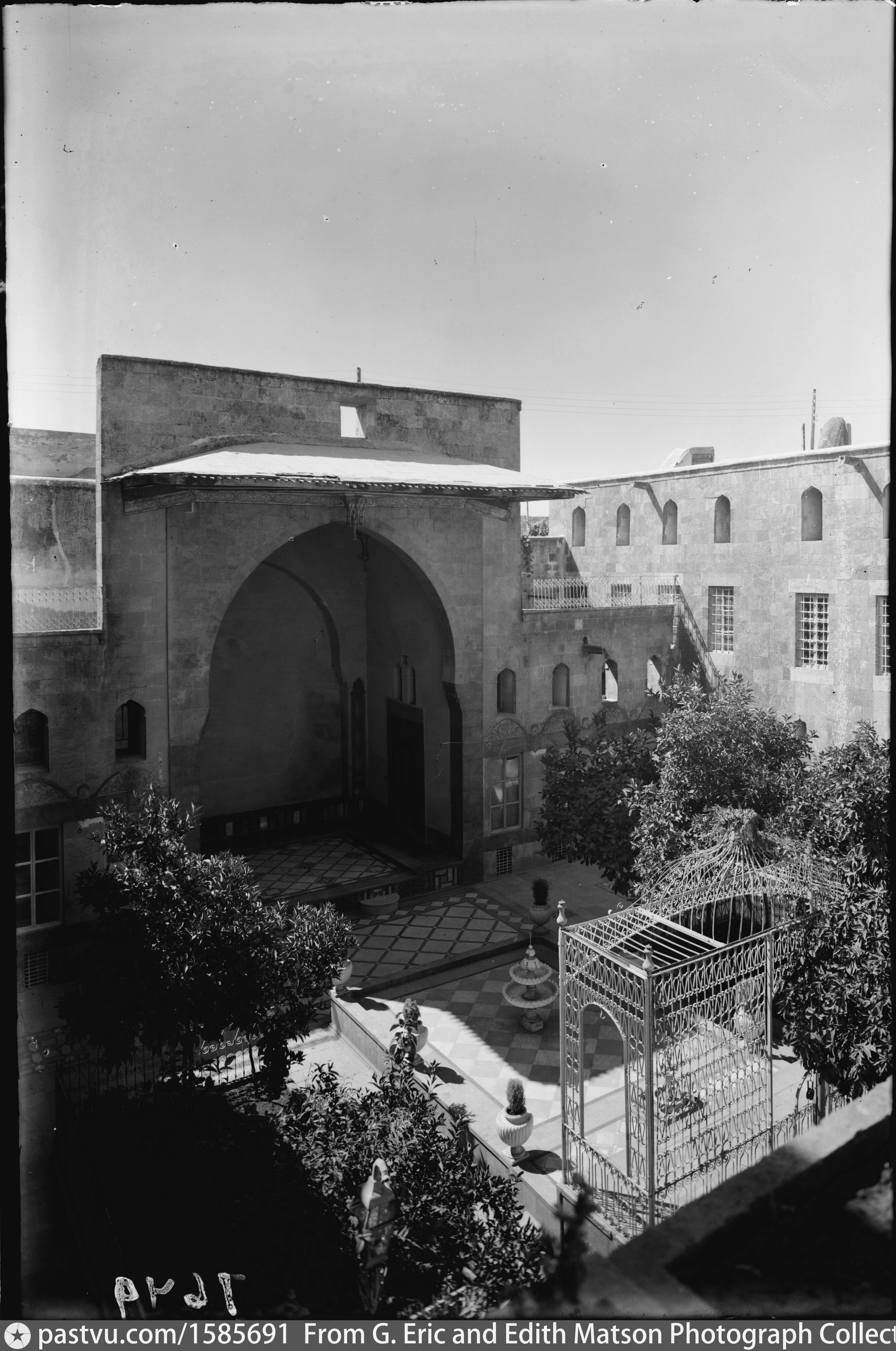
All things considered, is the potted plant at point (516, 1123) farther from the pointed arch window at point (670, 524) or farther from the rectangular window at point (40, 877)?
the pointed arch window at point (670, 524)

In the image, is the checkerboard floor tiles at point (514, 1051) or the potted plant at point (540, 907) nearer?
the checkerboard floor tiles at point (514, 1051)

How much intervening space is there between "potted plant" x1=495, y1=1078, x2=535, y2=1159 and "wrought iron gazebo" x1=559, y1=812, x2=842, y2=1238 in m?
0.56

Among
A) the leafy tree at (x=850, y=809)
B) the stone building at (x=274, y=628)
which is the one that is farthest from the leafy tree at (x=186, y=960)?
the leafy tree at (x=850, y=809)

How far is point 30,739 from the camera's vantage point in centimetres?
1505

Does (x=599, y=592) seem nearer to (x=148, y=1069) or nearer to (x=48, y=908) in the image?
(x=48, y=908)

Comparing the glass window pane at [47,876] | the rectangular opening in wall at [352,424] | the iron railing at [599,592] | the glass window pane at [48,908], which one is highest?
the rectangular opening in wall at [352,424]

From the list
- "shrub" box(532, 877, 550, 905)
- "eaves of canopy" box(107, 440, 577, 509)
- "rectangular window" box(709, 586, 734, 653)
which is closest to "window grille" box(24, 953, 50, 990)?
"eaves of canopy" box(107, 440, 577, 509)

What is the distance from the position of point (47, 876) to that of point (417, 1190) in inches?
361

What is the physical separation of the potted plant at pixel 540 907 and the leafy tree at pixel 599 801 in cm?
65

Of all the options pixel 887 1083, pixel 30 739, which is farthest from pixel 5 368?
pixel 30 739

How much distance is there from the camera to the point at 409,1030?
11.4 m

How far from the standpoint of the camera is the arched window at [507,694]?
20.3 metres

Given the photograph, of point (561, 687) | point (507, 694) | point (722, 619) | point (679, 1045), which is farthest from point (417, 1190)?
point (722, 619)
